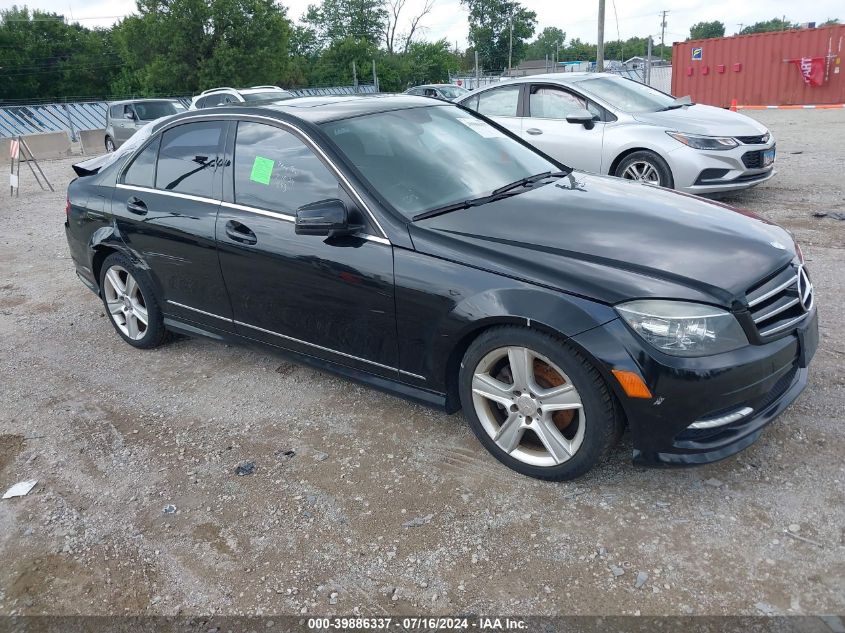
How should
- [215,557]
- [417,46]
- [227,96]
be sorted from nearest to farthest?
[215,557] < [227,96] < [417,46]

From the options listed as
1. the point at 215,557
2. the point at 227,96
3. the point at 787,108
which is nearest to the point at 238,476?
the point at 215,557

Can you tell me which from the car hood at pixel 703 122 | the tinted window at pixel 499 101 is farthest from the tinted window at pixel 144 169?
the car hood at pixel 703 122

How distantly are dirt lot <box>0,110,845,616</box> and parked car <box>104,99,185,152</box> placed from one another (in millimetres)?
15465

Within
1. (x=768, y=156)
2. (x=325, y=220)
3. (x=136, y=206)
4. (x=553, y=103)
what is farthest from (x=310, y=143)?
(x=768, y=156)

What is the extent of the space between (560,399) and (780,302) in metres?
1.03

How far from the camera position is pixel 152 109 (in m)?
18.9

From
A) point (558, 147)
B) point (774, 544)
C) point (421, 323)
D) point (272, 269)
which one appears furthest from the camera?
point (558, 147)

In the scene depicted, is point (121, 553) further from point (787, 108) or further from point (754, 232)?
point (787, 108)

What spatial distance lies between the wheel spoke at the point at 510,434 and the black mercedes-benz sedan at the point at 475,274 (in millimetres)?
10

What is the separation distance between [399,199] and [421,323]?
0.66 metres

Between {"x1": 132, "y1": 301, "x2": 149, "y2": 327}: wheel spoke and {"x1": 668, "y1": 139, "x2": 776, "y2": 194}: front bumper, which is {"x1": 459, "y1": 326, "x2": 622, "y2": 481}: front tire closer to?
{"x1": 132, "y1": 301, "x2": 149, "y2": 327}: wheel spoke

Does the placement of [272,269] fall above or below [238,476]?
above

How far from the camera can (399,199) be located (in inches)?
138

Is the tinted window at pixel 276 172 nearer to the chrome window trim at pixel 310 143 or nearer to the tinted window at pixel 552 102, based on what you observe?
the chrome window trim at pixel 310 143
